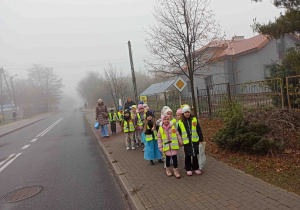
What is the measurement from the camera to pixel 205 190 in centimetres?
393

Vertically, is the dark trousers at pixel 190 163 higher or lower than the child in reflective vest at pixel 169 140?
lower

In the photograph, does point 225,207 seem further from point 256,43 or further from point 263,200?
point 256,43

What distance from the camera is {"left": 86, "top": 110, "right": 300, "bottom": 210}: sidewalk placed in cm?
335

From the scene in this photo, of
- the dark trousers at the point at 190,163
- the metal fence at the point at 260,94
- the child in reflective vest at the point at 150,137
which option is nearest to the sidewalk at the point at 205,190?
the dark trousers at the point at 190,163

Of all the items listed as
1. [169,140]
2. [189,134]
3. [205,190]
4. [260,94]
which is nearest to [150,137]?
[169,140]

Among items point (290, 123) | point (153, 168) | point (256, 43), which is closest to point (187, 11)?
point (290, 123)

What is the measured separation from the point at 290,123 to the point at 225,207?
3.87 metres

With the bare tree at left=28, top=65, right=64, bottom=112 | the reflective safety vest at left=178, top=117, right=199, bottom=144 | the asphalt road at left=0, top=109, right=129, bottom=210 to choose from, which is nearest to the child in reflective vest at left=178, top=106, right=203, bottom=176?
the reflective safety vest at left=178, top=117, right=199, bottom=144

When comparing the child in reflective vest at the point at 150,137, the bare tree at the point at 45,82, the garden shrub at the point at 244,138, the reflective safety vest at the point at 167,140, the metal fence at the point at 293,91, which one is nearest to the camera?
the reflective safety vest at the point at 167,140

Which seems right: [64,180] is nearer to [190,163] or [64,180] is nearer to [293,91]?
[190,163]

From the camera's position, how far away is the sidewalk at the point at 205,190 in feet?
11.0

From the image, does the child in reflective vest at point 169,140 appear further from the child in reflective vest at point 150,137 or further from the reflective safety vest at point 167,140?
the child in reflective vest at point 150,137

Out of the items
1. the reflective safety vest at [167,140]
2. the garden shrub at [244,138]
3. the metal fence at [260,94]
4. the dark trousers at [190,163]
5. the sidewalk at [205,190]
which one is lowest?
the sidewalk at [205,190]

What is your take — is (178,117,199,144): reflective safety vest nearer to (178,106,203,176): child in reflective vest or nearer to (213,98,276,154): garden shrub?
(178,106,203,176): child in reflective vest
